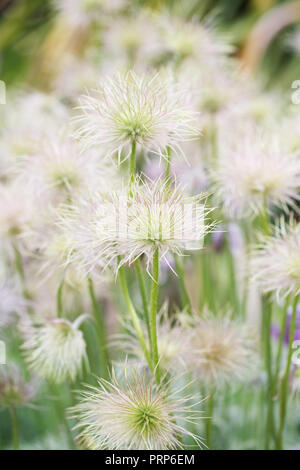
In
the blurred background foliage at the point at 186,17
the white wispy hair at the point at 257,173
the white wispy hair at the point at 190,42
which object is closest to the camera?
the white wispy hair at the point at 257,173

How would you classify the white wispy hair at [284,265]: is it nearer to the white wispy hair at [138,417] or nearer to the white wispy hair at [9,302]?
the white wispy hair at [138,417]

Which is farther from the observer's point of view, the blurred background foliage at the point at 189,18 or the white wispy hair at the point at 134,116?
the blurred background foliage at the point at 189,18

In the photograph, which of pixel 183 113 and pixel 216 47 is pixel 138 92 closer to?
pixel 183 113

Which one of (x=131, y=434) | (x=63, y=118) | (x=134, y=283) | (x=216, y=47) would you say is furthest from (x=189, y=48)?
(x=131, y=434)

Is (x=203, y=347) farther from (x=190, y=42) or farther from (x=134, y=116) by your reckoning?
(x=190, y=42)

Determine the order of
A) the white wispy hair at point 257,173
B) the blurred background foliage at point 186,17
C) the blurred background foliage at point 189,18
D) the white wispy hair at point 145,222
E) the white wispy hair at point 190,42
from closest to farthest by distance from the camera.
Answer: the white wispy hair at point 145,222, the white wispy hair at point 257,173, the white wispy hair at point 190,42, the blurred background foliage at point 189,18, the blurred background foliage at point 186,17

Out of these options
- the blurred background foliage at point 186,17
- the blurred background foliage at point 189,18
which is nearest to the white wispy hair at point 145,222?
the blurred background foliage at point 189,18

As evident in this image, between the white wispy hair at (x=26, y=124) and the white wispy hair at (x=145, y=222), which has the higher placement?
the white wispy hair at (x=26, y=124)
